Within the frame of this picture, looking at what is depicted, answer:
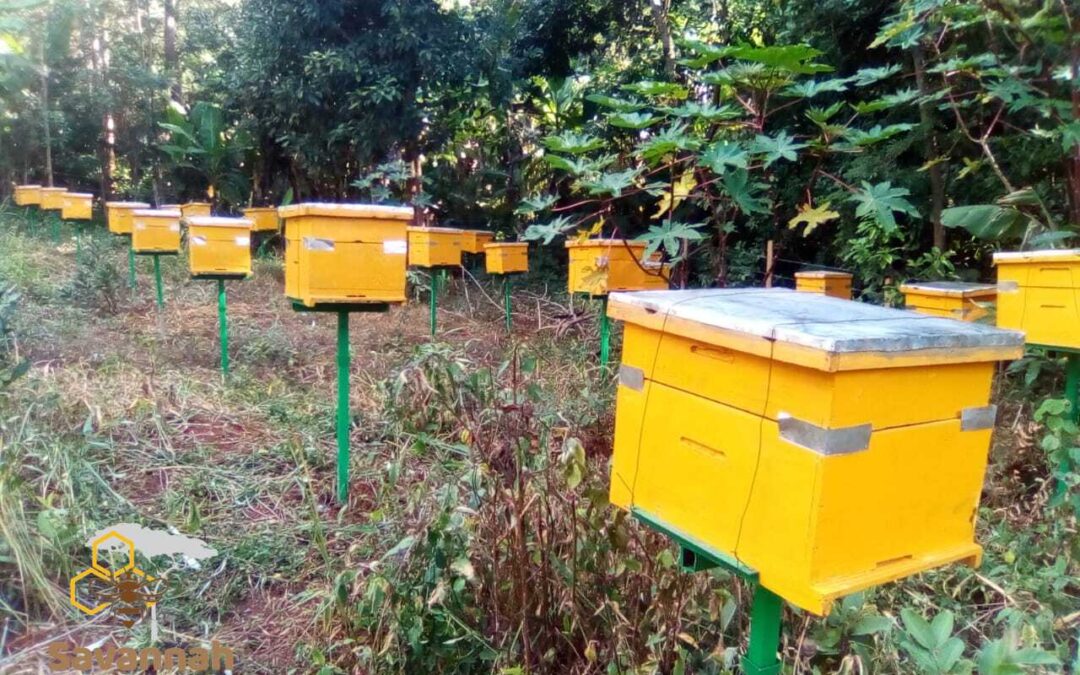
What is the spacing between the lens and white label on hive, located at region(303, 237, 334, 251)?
9.29ft

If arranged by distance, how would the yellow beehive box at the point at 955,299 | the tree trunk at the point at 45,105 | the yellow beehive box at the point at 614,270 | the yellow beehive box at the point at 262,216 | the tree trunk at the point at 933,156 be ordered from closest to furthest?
1. the yellow beehive box at the point at 955,299
2. the yellow beehive box at the point at 614,270
3. the tree trunk at the point at 933,156
4. the yellow beehive box at the point at 262,216
5. the tree trunk at the point at 45,105

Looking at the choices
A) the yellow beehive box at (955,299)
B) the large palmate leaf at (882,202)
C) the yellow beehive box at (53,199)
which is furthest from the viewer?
the yellow beehive box at (53,199)

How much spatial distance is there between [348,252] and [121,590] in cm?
147

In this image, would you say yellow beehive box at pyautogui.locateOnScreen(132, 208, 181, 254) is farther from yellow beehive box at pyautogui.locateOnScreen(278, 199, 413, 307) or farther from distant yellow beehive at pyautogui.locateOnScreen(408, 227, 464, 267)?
yellow beehive box at pyautogui.locateOnScreen(278, 199, 413, 307)

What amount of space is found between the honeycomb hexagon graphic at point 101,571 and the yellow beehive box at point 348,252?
111cm

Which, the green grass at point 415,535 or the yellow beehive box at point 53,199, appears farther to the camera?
the yellow beehive box at point 53,199

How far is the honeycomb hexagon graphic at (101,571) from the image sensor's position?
2314 millimetres

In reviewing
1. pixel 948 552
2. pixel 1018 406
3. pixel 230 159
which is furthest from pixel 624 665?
pixel 230 159

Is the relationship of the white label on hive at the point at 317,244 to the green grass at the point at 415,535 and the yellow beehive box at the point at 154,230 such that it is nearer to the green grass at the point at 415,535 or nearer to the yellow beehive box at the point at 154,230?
the green grass at the point at 415,535

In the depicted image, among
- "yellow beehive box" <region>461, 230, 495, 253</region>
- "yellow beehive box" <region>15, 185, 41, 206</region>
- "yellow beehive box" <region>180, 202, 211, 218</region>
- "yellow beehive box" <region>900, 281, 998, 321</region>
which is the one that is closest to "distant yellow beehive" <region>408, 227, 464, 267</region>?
"yellow beehive box" <region>461, 230, 495, 253</region>

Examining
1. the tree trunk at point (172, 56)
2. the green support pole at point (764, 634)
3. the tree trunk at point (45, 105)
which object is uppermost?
the tree trunk at point (172, 56)

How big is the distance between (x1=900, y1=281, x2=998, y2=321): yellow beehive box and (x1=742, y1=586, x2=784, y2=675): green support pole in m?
2.66

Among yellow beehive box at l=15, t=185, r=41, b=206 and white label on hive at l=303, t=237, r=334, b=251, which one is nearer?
white label on hive at l=303, t=237, r=334, b=251

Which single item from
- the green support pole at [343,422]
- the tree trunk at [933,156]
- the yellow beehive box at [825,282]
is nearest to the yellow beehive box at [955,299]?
the yellow beehive box at [825,282]
